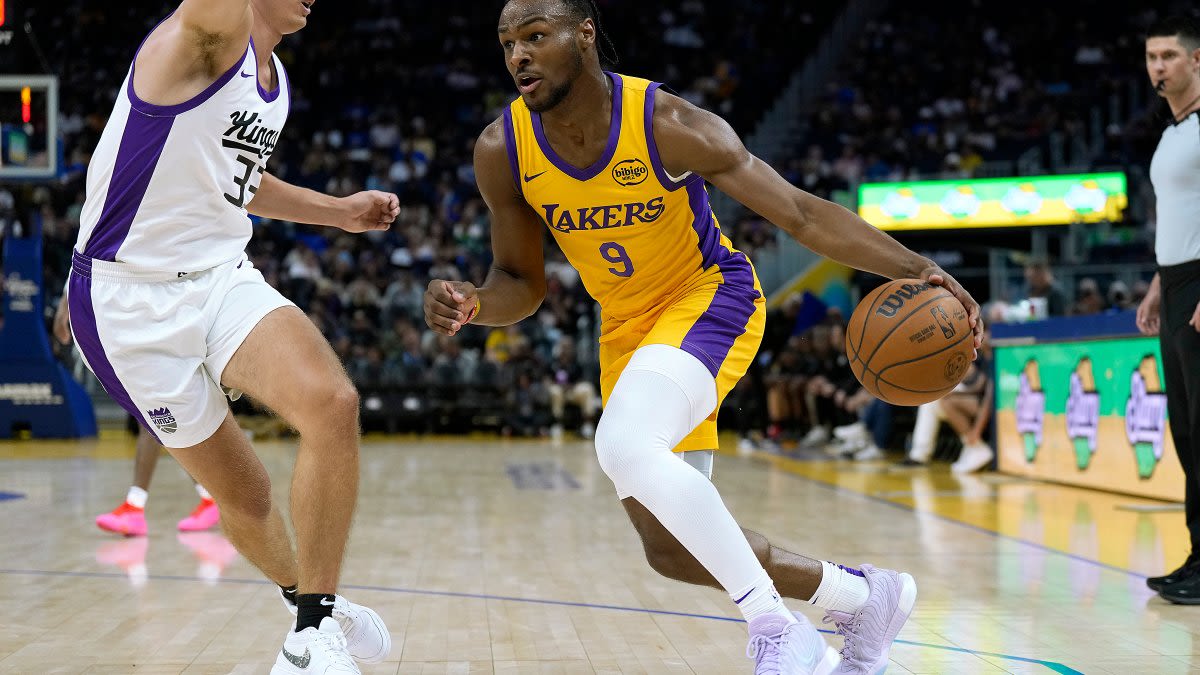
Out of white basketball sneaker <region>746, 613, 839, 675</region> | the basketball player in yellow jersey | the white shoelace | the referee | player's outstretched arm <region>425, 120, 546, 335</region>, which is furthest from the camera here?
the referee

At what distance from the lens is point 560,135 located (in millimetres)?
3357

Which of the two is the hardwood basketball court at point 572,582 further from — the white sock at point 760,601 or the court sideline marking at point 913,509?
Answer: the white sock at point 760,601

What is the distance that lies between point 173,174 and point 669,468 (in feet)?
4.83

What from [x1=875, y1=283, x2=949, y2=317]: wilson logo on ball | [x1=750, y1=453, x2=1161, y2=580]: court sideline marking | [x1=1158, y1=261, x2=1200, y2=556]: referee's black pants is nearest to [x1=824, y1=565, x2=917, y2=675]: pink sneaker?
[x1=875, y1=283, x2=949, y2=317]: wilson logo on ball

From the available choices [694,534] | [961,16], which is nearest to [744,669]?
[694,534]

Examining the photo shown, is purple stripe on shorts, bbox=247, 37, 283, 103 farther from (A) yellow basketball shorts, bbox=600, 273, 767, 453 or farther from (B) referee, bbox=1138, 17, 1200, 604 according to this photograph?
(B) referee, bbox=1138, 17, 1200, 604

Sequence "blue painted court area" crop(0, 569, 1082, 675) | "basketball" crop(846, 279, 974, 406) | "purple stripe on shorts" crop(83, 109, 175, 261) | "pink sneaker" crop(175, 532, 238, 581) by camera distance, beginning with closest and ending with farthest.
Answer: "purple stripe on shorts" crop(83, 109, 175, 261) → "basketball" crop(846, 279, 974, 406) → "blue painted court area" crop(0, 569, 1082, 675) → "pink sneaker" crop(175, 532, 238, 581)

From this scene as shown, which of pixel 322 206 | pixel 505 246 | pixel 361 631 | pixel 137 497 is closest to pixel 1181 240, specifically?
pixel 505 246

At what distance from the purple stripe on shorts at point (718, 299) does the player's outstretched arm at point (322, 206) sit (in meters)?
0.93

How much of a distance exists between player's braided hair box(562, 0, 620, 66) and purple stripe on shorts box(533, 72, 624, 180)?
0.57 ft

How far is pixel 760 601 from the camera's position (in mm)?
2963

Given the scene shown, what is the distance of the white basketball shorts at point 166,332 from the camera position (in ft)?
10.3

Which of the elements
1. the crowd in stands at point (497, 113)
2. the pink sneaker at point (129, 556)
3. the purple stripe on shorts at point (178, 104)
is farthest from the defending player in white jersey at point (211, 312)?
the crowd in stands at point (497, 113)

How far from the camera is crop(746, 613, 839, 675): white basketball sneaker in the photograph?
2.88 m
